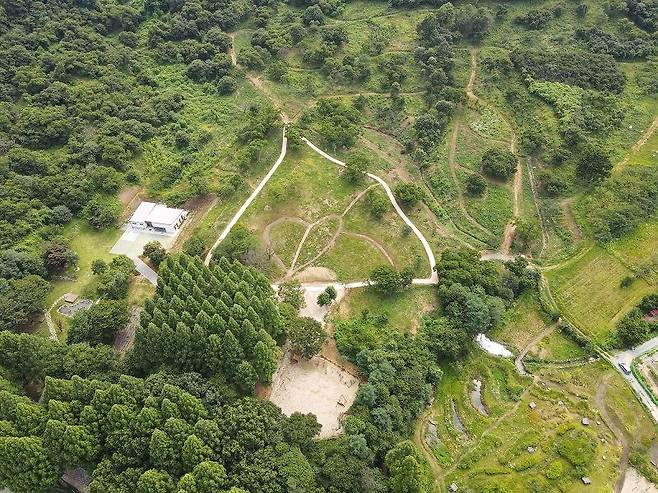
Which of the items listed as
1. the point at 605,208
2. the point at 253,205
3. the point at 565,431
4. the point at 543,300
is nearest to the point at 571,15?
the point at 605,208

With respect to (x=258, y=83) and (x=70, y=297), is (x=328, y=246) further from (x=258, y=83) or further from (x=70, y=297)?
(x=258, y=83)

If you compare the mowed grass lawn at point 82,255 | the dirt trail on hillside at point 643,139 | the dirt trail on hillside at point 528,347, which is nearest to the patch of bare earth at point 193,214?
the mowed grass lawn at point 82,255

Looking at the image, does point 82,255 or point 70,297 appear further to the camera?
point 82,255

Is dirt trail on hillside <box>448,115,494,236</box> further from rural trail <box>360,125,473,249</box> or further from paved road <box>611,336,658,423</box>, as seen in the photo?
paved road <box>611,336,658,423</box>

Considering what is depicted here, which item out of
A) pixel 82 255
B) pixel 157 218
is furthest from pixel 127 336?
pixel 157 218

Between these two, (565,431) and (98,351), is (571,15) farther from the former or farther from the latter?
(98,351)

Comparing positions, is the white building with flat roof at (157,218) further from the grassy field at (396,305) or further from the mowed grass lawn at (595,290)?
the mowed grass lawn at (595,290)
